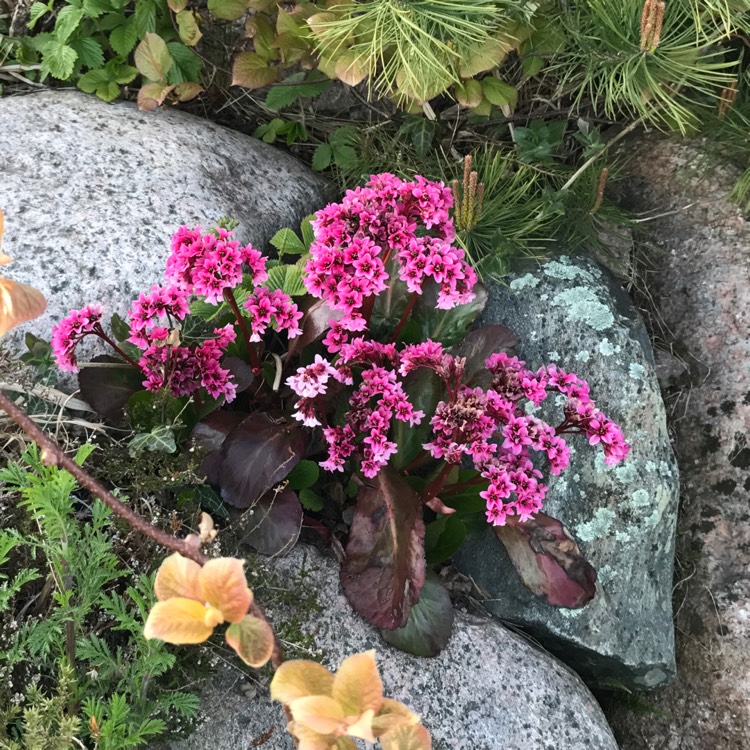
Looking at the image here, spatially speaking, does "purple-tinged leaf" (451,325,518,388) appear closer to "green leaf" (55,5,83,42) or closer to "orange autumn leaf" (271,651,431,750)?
"orange autumn leaf" (271,651,431,750)

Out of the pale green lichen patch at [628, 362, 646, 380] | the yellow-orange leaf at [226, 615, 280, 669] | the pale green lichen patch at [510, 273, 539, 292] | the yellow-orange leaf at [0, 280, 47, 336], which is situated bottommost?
the pale green lichen patch at [628, 362, 646, 380]

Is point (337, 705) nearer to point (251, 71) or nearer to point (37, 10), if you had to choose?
point (251, 71)

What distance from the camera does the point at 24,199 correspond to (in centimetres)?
212

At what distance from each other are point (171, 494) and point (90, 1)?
65.7 inches

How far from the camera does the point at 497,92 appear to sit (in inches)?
92.0

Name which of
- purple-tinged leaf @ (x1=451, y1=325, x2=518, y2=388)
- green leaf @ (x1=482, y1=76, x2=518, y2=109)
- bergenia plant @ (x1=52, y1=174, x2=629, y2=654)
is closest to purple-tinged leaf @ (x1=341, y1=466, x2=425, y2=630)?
bergenia plant @ (x1=52, y1=174, x2=629, y2=654)

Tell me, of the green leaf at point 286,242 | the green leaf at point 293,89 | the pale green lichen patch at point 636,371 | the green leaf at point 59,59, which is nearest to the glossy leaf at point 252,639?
the green leaf at point 286,242

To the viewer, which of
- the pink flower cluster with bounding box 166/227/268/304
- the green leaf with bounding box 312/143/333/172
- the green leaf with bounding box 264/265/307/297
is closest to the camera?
the pink flower cluster with bounding box 166/227/268/304

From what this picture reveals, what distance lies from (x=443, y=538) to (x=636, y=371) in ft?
2.61

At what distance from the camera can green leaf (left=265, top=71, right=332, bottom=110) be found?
8.14 ft

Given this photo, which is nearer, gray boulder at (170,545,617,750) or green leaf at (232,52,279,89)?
gray boulder at (170,545,617,750)

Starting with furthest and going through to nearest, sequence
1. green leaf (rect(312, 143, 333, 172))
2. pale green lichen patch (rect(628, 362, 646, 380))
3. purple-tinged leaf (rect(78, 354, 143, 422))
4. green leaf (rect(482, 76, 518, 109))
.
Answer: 1. green leaf (rect(312, 143, 333, 172))
2. green leaf (rect(482, 76, 518, 109))
3. pale green lichen patch (rect(628, 362, 646, 380))
4. purple-tinged leaf (rect(78, 354, 143, 422))

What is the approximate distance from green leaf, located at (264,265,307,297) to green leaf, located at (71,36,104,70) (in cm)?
111

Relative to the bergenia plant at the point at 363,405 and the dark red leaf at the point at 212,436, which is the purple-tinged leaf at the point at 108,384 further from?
the dark red leaf at the point at 212,436
